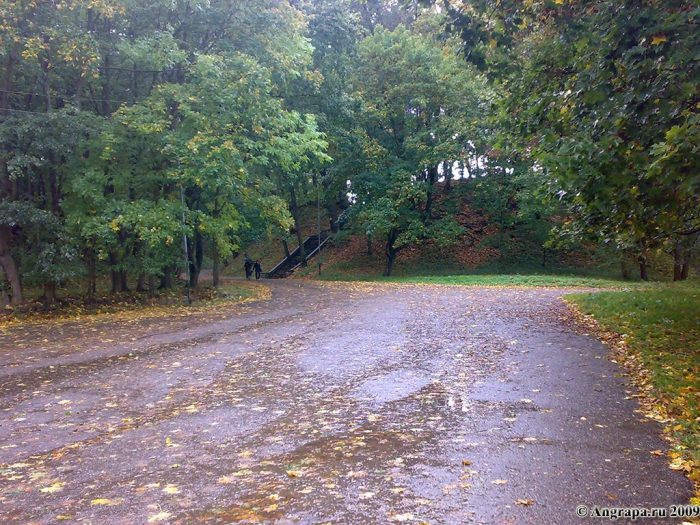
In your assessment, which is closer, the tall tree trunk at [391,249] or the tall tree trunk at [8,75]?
the tall tree trunk at [8,75]

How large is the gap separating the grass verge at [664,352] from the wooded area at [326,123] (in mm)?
1368

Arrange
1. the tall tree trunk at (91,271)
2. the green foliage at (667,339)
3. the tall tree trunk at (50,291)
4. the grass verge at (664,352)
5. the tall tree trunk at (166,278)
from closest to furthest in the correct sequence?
the grass verge at (664,352) → the green foliage at (667,339) → the tall tree trunk at (50,291) → the tall tree trunk at (91,271) → the tall tree trunk at (166,278)

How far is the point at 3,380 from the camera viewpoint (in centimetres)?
761

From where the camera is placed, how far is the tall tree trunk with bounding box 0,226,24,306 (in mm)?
14543

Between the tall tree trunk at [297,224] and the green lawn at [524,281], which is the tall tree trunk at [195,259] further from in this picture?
the tall tree trunk at [297,224]

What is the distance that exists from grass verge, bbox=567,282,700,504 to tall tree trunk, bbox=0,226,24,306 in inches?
602

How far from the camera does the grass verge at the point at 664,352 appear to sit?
15.0 feet

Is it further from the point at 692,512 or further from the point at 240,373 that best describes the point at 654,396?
the point at 240,373

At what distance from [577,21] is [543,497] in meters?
6.29

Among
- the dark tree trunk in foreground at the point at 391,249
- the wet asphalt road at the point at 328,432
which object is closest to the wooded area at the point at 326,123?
the dark tree trunk in foreground at the point at 391,249

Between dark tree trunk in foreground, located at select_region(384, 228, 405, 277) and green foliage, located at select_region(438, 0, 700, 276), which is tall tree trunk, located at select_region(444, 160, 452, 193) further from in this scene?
green foliage, located at select_region(438, 0, 700, 276)

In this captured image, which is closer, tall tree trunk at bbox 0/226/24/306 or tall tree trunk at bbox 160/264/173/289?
tall tree trunk at bbox 0/226/24/306

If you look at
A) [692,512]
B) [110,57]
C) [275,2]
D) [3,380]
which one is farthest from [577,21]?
[110,57]

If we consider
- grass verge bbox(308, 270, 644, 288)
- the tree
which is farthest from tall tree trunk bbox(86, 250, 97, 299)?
grass verge bbox(308, 270, 644, 288)
